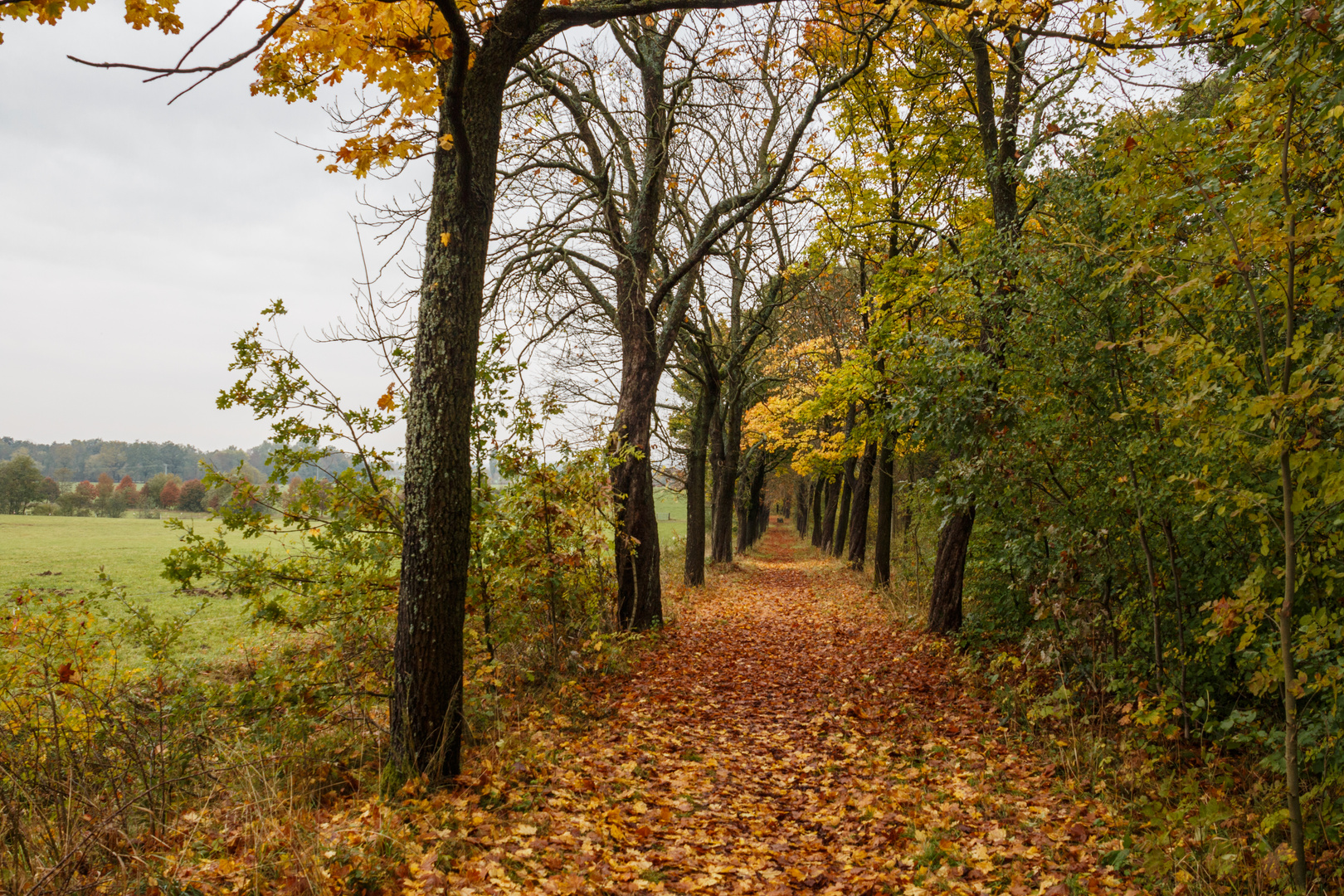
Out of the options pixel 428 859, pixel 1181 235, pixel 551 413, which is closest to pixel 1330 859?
pixel 1181 235

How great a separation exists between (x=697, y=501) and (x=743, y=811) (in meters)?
11.3

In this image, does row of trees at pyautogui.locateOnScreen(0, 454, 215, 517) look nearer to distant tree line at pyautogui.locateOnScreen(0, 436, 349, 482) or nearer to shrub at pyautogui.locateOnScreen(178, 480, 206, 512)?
distant tree line at pyautogui.locateOnScreen(0, 436, 349, 482)

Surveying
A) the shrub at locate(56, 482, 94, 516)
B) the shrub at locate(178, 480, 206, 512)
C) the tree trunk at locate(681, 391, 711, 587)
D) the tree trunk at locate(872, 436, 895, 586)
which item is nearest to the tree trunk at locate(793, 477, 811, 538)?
the tree trunk at locate(681, 391, 711, 587)

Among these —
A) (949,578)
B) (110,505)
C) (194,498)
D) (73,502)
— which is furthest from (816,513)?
(73,502)

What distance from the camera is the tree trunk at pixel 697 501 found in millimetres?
15297

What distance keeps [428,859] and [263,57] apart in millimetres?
4874

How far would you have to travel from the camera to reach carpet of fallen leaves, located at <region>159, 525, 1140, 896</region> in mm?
3426

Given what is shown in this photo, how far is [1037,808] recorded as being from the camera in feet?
14.4

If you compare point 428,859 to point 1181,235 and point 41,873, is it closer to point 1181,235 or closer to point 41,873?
point 41,873

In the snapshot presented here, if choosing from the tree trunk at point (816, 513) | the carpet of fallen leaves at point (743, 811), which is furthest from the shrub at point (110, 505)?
the carpet of fallen leaves at point (743, 811)

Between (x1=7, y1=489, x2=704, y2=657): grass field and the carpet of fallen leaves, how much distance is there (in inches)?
282

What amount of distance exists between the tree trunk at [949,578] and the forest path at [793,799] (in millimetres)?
788

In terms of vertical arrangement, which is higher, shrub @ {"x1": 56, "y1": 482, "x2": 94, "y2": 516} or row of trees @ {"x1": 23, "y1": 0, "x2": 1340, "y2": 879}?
Answer: row of trees @ {"x1": 23, "y1": 0, "x2": 1340, "y2": 879}

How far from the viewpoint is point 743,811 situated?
4.56 meters
